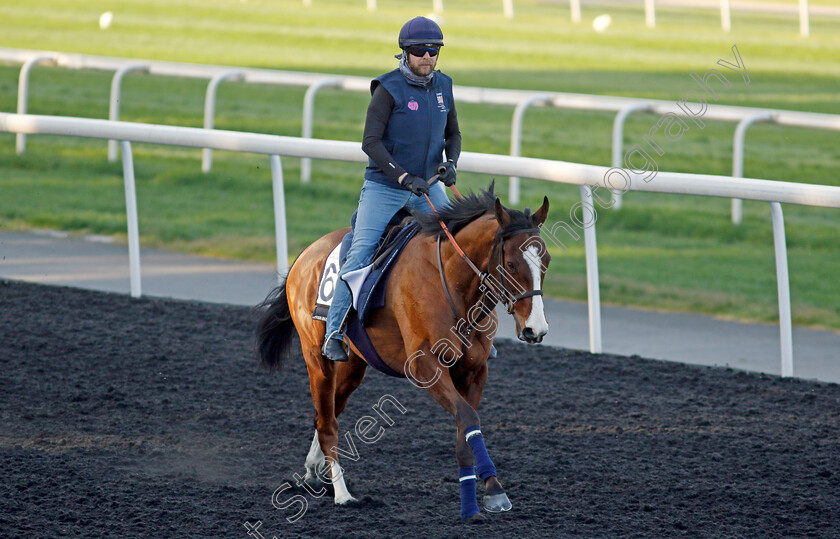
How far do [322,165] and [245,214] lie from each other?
2.77 meters

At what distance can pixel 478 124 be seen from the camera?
15.7m

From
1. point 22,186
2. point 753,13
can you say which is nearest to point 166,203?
point 22,186

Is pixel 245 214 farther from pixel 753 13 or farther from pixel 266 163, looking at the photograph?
pixel 753 13

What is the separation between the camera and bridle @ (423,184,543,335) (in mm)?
4289

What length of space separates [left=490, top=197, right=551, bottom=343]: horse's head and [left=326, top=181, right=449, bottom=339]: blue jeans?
27.0 inches

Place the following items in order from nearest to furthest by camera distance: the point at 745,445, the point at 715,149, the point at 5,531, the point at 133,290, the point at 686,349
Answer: the point at 5,531 < the point at 745,445 < the point at 686,349 < the point at 133,290 < the point at 715,149

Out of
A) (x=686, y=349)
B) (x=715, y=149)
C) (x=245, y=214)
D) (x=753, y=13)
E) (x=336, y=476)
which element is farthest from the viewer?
(x=753, y=13)

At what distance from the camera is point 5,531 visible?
4.56 metres

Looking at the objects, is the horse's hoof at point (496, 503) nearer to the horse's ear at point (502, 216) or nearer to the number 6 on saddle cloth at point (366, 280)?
the number 6 on saddle cloth at point (366, 280)

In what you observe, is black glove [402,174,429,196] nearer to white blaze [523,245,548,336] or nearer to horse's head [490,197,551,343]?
horse's head [490,197,551,343]

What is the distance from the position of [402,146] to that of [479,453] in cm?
146

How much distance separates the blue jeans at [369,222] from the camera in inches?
197

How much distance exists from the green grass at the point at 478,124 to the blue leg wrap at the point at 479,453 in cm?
460

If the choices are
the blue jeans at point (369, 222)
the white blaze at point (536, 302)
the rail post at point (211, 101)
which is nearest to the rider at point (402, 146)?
the blue jeans at point (369, 222)
